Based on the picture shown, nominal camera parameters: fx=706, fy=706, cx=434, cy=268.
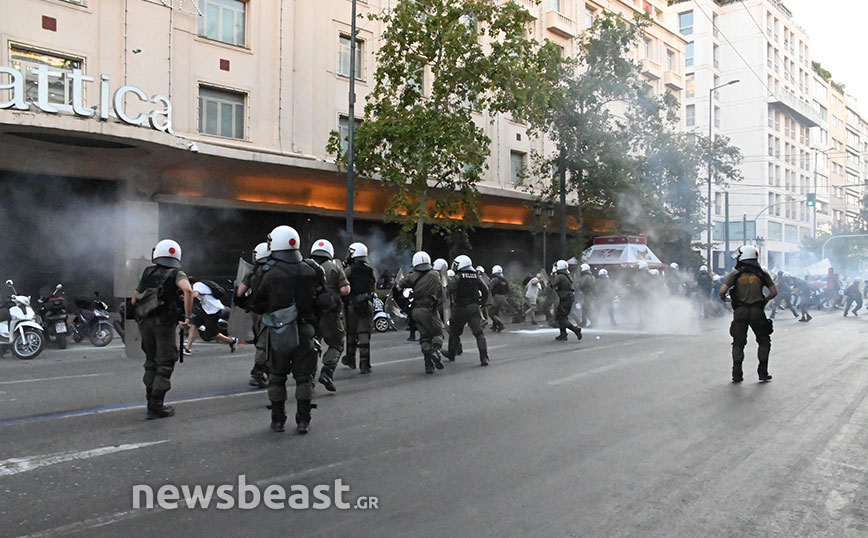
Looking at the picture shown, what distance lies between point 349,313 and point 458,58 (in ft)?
39.2

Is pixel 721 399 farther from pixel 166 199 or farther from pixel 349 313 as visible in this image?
pixel 166 199

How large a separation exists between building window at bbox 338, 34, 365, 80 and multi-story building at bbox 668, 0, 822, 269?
3963cm

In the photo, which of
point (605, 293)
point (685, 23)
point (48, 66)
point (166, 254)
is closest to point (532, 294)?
point (605, 293)

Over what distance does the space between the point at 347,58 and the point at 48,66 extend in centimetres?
970

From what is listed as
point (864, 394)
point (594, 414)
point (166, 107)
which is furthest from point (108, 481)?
point (166, 107)

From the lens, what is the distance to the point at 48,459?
5090 millimetres

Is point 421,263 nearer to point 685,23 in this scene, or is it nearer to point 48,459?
point 48,459

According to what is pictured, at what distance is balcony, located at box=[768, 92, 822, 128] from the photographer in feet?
196

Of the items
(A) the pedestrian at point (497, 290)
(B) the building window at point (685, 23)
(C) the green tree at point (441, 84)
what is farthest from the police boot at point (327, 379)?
(B) the building window at point (685, 23)

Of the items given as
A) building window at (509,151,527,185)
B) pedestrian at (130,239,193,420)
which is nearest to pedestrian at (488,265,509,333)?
pedestrian at (130,239,193,420)

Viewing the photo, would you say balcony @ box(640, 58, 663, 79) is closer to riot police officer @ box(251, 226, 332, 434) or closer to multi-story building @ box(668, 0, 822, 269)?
multi-story building @ box(668, 0, 822, 269)

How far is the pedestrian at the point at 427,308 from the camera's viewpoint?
9.76 metres

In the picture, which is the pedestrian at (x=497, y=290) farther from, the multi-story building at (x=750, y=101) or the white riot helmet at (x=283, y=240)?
the multi-story building at (x=750, y=101)

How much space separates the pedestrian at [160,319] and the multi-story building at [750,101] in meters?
54.0
